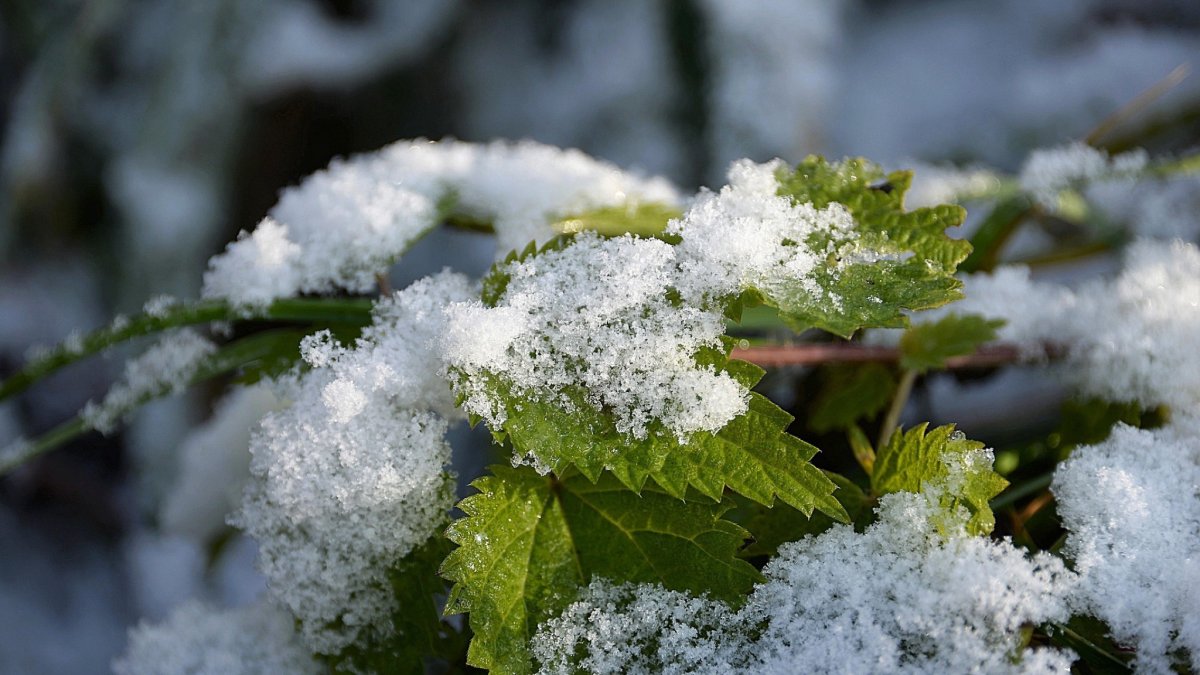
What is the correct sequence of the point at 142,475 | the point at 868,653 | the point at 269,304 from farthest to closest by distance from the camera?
the point at 142,475
the point at 269,304
the point at 868,653

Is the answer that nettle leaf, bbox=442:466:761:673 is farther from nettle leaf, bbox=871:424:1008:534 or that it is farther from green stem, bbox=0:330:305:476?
green stem, bbox=0:330:305:476

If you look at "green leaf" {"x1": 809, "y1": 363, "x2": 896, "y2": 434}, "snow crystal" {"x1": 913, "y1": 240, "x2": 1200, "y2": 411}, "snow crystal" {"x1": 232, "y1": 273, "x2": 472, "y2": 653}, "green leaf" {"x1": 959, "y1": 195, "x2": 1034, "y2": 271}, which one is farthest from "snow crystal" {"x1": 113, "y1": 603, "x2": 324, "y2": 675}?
"green leaf" {"x1": 959, "y1": 195, "x2": 1034, "y2": 271}

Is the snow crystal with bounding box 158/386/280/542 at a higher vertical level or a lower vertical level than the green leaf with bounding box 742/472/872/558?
higher

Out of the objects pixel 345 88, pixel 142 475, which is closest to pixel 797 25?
pixel 345 88

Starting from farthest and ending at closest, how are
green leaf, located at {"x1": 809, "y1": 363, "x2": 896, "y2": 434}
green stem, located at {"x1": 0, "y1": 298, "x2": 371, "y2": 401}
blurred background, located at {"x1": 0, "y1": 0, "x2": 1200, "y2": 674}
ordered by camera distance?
blurred background, located at {"x1": 0, "y1": 0, "x2": 1200, "y2": 674}
green leaf, located at {"x1": 809, "y1": 363, "x2": 896, "y2": 434}
green stem, located at {"x1": 0, "y1": 298, "x2": 371, "y2": 401}

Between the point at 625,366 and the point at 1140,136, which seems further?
the point at 1140,136

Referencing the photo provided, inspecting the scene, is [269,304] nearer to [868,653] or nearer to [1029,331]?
[868,653]

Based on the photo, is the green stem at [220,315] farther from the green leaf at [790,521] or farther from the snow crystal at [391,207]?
the green leaf at [790,521]
